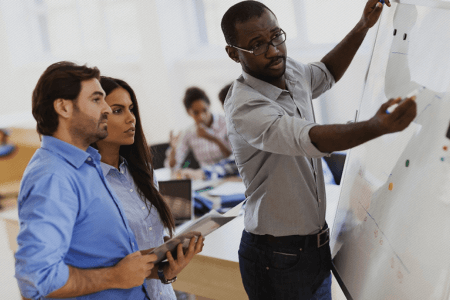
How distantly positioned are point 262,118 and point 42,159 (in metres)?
0.57

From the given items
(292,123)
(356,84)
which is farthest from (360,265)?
(356,84)

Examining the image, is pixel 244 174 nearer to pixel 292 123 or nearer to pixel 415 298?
pixel 292 123

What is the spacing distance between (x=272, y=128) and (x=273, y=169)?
0.85ft

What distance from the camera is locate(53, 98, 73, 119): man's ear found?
3.64 ft

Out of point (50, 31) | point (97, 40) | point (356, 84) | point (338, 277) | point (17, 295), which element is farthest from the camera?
point (50, 31)

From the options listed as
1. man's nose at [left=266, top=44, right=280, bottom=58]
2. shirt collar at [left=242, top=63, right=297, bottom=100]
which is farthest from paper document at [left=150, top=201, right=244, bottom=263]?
man's nose at [left=266, top=44, right=280, bottom=58]

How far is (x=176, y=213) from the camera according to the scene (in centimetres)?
250

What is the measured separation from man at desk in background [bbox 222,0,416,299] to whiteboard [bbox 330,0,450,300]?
12 cm

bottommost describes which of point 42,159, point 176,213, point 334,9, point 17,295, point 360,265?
point 17,295

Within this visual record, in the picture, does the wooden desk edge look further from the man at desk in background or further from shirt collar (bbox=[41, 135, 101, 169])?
shirt collar (bbox=[41, 135, 101, 169])

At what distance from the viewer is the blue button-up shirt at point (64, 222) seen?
97cm

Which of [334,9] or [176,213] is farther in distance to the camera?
[334,9]

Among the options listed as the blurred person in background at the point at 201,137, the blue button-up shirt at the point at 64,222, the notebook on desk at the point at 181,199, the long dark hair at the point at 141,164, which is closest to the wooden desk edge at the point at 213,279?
the notebook on desk at the point at 181,199

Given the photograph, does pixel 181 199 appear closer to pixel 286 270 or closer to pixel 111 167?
pixel 111 167
